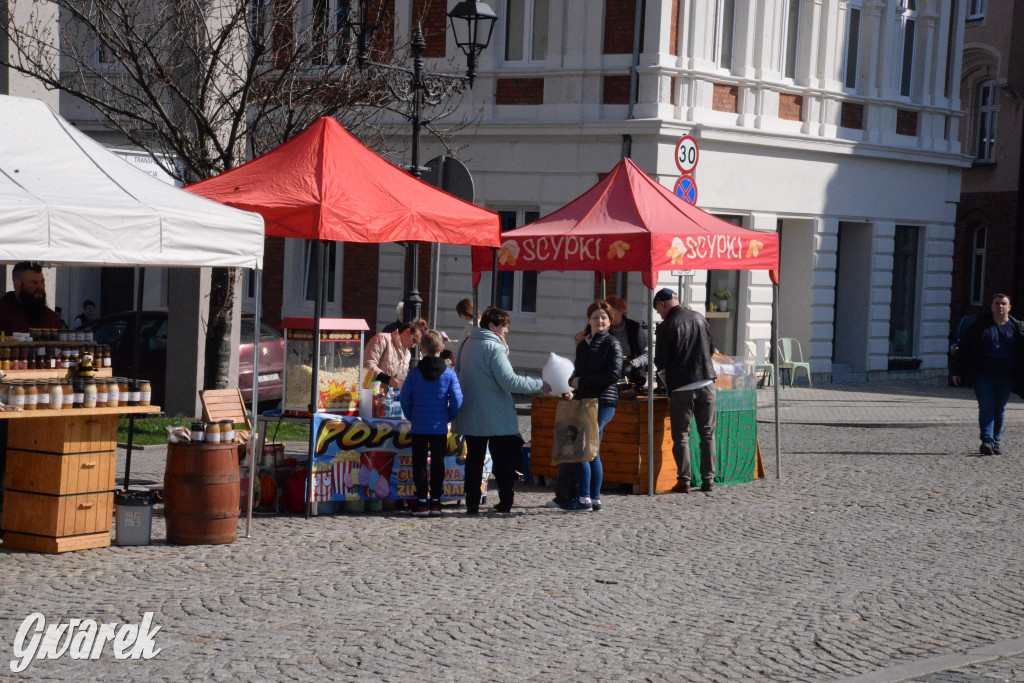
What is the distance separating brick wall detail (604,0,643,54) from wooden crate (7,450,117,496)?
48.0ft

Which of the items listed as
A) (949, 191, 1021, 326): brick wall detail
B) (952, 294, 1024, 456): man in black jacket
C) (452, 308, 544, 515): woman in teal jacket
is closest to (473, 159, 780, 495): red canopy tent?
(452, 308, 544, 515): woman in teal jacket

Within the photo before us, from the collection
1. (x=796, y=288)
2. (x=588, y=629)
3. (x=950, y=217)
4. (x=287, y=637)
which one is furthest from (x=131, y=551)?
(x=950, y=217)

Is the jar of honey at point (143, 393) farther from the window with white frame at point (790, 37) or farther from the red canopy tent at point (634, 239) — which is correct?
the window with white frame at point (790, 37)

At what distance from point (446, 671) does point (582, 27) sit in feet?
56.3

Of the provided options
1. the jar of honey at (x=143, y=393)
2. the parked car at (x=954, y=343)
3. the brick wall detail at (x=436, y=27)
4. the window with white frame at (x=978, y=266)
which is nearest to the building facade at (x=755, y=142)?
the brick wall detail at (x=436, y=27)

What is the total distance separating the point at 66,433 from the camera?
884cm

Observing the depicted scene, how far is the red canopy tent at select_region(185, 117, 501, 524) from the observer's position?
1053 centimetres

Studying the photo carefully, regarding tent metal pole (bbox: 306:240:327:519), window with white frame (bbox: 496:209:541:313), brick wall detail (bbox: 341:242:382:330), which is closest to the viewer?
tent metal pole (bbox: 306:240:327:519)

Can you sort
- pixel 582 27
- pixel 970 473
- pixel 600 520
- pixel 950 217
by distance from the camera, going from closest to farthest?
1. pixel 600 520
2. pixel 970 473
3. pixel 582 27
4. pixel 950 217

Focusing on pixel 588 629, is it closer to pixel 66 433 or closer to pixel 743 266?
pixel 66 433

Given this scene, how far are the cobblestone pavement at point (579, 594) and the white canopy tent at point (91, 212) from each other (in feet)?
6.25

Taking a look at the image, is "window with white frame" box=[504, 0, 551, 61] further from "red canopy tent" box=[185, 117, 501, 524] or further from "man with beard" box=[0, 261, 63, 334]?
"man with beard" box=[0, 261, 63, 334]

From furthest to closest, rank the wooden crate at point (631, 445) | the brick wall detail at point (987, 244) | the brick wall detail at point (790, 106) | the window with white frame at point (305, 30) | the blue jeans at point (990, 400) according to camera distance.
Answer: the brick wall detail at point (987, 244) < the brick wall detail at point (790, 106) < the blue jeans at point (990, 400) < the window with white frame at point (305, 30) < the wooden crate at point (631, 445)

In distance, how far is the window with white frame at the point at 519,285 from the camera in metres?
23.3
